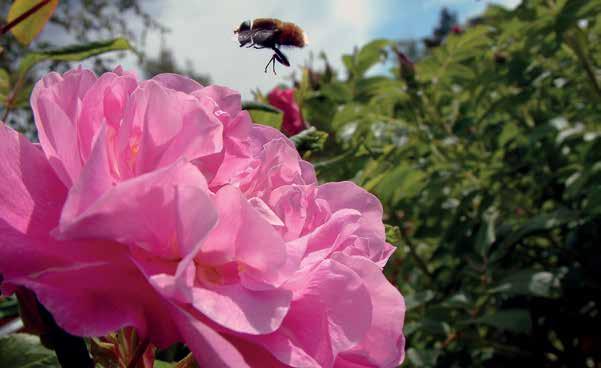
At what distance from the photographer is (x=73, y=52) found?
671 millimetres

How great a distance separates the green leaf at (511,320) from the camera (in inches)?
47.6

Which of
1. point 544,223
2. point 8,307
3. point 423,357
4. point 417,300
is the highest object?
point 8,307

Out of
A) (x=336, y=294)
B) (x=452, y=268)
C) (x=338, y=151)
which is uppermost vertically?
(x=336, y=294)

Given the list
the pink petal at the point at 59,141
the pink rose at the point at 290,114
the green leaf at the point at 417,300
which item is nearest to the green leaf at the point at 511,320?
the green leaf at the point at 417,300

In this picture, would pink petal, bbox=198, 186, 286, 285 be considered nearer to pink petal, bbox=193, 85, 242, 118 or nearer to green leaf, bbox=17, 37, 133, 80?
pink petal, bbox=193, 85, 242, 118

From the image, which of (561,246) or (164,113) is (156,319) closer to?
(164,113)

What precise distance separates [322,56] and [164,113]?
1266 mm

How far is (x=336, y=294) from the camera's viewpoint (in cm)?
37

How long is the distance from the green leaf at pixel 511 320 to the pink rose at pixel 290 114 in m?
0.60

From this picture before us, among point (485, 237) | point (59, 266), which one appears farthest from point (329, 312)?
point (485, 237)

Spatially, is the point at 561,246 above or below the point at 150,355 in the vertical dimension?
below

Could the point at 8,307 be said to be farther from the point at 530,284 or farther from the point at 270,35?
the point at 530,284

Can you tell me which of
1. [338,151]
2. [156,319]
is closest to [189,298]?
[156,319]

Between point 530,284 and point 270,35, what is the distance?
946mm
